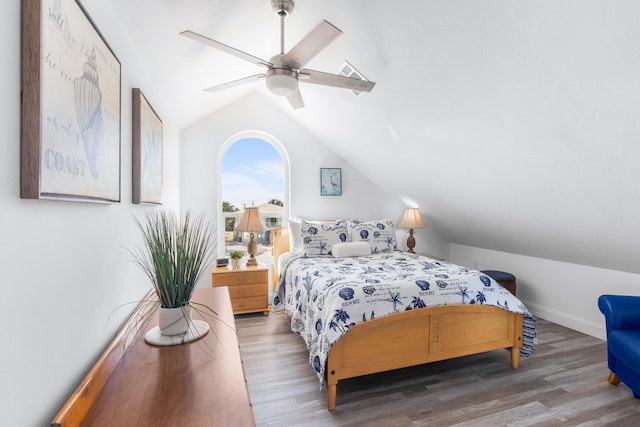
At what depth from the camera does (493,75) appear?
1887mm

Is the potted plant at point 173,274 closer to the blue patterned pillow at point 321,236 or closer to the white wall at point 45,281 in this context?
the white wall at point 45,281

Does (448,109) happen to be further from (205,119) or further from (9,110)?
(205,119)

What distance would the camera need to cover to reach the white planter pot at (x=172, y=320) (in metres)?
1.35

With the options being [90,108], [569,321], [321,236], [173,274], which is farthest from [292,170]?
[569,321]

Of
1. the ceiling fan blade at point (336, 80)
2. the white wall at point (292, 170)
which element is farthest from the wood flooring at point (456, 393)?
the ceiling fan blade at point (336, 80)

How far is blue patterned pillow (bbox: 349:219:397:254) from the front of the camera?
147 inches

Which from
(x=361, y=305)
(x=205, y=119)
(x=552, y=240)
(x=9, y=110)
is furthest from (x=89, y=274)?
(x=552, y=240)

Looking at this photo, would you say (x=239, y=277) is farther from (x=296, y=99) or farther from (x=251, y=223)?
(x=296, y=99)

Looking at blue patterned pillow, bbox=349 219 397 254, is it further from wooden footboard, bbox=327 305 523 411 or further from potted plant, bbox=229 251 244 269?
wooden footboard, bbox=327 305 523 411

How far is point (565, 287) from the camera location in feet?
11.1

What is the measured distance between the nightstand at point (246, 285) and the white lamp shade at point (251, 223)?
1.48 ft

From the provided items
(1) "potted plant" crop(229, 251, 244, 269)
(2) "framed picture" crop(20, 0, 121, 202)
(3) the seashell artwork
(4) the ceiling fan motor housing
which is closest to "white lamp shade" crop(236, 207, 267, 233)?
(1) "potted plant" crop(229, 251, 244, 269)

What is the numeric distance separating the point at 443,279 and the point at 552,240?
1654 millimetres

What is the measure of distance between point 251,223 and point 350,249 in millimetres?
1177
